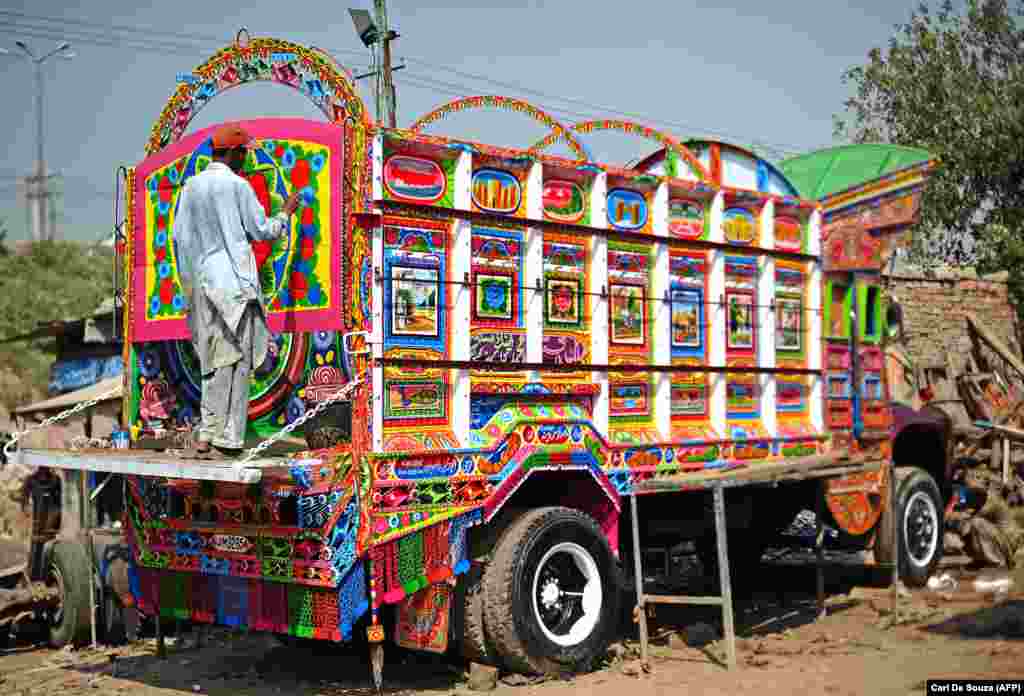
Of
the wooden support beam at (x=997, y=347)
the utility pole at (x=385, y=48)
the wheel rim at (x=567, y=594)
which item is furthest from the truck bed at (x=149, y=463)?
the utility pole at (x=385, y=48)

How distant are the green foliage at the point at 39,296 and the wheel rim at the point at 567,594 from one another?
1365 centimetres

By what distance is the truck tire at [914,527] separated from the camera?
9.39m

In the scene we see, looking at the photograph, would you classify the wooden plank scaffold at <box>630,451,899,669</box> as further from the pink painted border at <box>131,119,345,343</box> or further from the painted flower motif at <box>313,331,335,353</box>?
the pink painted border at <box>131,119,345,343</box>

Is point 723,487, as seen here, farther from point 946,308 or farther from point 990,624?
point 946,308

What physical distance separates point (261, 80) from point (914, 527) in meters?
6.24

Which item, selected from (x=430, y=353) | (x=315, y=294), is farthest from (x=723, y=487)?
(x=315, y=294)

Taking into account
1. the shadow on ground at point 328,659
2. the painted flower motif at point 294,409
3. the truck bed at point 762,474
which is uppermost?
the painted flower motif at point 294,409

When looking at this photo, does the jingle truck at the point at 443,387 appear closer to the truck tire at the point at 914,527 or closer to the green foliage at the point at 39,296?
the truck tire at the point at 914,527

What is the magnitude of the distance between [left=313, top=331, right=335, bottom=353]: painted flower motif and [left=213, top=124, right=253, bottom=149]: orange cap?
1110mm

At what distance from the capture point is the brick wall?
1809 centimetres

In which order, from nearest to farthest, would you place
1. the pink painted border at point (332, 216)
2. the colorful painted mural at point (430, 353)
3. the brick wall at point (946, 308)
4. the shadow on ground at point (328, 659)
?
the colorful painted mural at point (430, 353) → the pink painted border at point (332, 216) → the shadow on ground at point (328, 659) → the brick wall at point (946, 308)

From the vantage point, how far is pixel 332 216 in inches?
249

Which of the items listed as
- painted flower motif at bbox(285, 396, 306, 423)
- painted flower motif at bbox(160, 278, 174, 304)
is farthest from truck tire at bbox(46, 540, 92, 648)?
painted flower motif at bbox(285, 396, 306, 423)

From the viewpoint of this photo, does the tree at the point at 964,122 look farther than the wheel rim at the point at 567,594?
Yes
